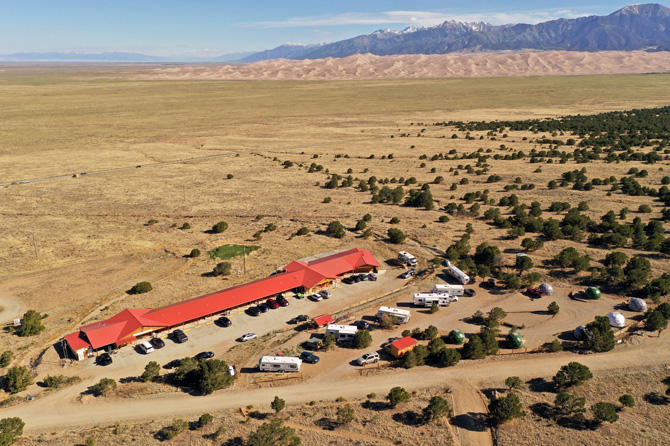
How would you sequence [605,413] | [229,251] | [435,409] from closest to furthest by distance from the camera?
1. [605,413]
2. [435,409]
3. [229,251]

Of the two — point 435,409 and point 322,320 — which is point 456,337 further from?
point 322,320

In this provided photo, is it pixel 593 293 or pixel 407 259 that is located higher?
pixel 407 259

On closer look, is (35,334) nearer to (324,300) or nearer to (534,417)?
(324,300)

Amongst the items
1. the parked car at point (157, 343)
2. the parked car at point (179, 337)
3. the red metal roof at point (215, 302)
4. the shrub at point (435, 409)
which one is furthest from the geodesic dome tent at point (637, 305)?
the parked car at point (157, 343)

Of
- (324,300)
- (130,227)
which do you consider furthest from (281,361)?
(130,227)

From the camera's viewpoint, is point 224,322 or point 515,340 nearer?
point 515,340

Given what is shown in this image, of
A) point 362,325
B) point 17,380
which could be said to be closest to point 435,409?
point 362,325

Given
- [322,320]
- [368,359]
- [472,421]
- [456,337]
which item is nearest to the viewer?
[472,421]
